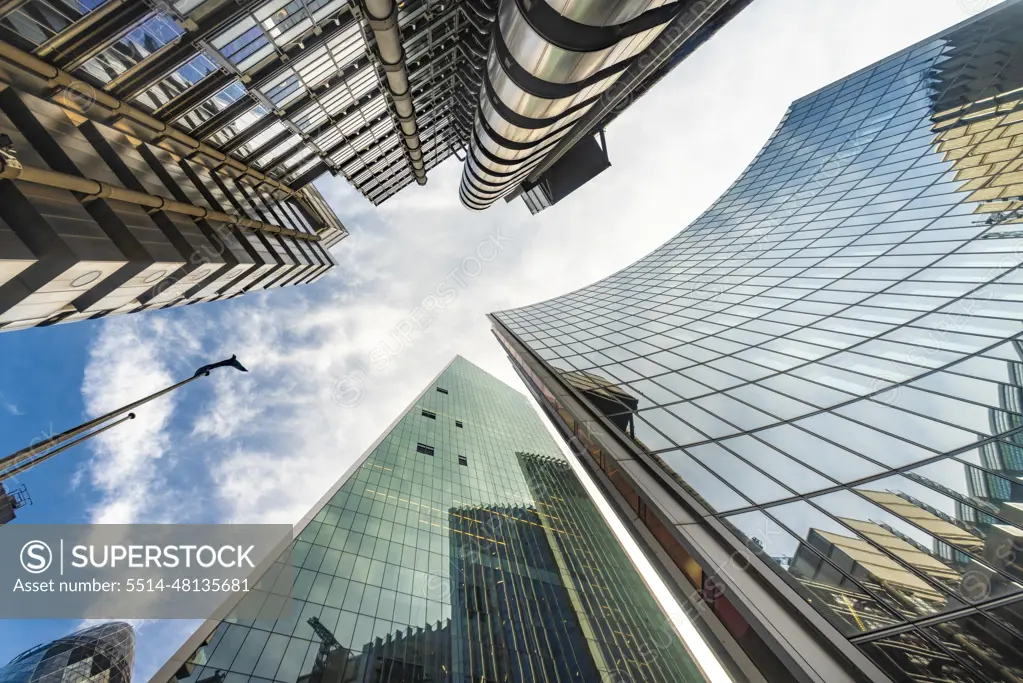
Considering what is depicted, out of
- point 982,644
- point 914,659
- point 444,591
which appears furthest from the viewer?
point 444,591

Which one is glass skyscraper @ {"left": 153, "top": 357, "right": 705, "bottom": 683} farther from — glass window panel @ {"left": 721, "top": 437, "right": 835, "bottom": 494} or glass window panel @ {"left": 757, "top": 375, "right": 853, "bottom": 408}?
glass window panel @ {"left": 757, "top": 375, "right": 853, "bottom": 408}

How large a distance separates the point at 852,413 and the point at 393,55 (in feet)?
66.0

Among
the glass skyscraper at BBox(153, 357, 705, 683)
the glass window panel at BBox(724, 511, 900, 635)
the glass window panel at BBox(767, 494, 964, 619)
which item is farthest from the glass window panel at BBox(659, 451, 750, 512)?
the glass skyscraper at BBox(153, 357, 705, 683)

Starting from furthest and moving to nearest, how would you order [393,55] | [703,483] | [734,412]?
[393,55]
[734,412]
[703,483]

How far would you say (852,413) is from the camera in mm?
10742

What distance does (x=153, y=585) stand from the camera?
1728cm

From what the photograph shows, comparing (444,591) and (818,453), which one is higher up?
(818,453)

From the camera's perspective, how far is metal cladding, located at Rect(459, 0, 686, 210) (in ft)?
30.3

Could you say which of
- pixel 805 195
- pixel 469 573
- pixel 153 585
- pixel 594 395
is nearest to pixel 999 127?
pixel 805 195

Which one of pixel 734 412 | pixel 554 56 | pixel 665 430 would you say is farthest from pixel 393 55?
pixel 734 412

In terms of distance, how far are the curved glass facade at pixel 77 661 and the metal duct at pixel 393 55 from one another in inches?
2147

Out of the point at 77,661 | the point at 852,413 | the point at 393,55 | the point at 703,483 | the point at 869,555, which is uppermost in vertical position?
the point at 393,55

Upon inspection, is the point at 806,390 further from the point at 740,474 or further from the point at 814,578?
the point at 814,578

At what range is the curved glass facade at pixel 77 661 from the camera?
3447 centimetres
